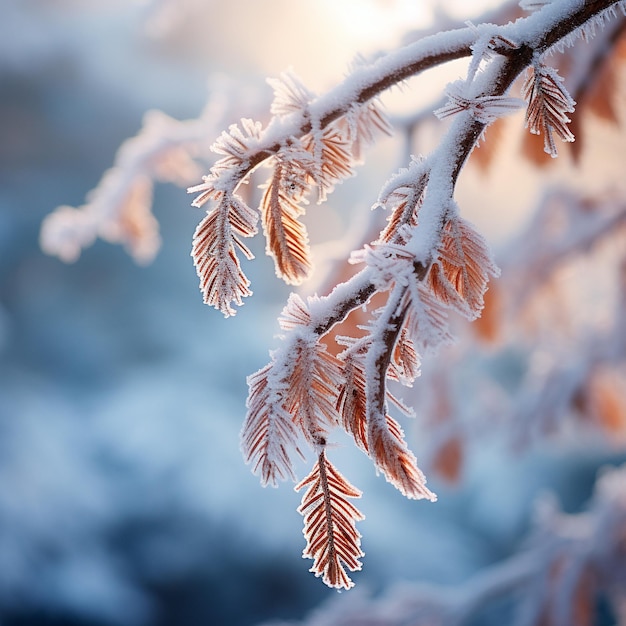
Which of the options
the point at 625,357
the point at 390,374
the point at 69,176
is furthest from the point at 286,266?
the point at 69,176

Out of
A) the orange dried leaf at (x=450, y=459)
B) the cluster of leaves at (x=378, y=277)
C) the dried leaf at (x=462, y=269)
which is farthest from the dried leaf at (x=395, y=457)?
the orange dried leaf at (x=450, y=459)

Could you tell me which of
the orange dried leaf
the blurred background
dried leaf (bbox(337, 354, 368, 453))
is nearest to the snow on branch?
dried leaf (bbox(337, 354, 368, 453))

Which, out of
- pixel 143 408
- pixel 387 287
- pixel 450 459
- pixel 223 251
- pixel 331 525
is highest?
pixel 143 408

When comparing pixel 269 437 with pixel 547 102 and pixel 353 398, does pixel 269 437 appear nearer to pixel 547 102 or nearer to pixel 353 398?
pixel 353 398

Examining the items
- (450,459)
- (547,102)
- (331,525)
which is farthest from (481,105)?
(450,459)

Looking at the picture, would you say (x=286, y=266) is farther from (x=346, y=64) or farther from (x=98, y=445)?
(x=98, y=445)

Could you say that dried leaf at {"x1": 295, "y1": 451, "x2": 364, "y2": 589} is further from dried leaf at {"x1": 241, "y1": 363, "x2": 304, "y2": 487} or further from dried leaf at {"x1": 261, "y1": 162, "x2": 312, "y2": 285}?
dried leaf at {"x1": 261, "y1": 162, "x2": 312, "y2": 285}

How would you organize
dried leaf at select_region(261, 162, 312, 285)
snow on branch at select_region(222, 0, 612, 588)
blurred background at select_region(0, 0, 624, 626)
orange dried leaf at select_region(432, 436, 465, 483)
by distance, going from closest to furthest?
A: snow on branch at select_region(222, 0, 612, 588) < dried leaf at select_region(261, 162, 312, 285) < orange dried leaf at select_region(432, 436, 465, 483) < blurred background at select_region(0, 0, 624, 626)

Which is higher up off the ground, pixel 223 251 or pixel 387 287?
pixel 223 251

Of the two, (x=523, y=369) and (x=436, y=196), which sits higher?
(x=523, y=369)
